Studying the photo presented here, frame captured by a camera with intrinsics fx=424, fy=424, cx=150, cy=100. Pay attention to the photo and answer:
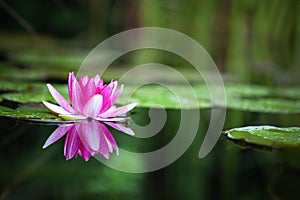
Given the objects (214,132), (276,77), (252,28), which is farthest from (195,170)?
(252,28)

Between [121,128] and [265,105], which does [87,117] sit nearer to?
[121,128]

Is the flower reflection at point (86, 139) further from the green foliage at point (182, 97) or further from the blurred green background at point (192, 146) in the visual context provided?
the green foliage at point (182, 97)

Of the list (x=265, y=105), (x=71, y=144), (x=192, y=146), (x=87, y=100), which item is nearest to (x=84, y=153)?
(x=71, y=144)

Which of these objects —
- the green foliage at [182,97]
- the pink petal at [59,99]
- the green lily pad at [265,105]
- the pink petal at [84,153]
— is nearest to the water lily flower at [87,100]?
the pink petal at [59,99]

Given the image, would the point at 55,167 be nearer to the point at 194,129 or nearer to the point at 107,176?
the point at 107,176

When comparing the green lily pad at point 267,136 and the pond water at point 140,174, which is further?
the green lily pad at point 267,136

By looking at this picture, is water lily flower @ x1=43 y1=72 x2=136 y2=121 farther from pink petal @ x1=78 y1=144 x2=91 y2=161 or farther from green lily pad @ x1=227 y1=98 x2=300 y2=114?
green lily pad @ x1=227 y1=98 x2=300 y2=114
